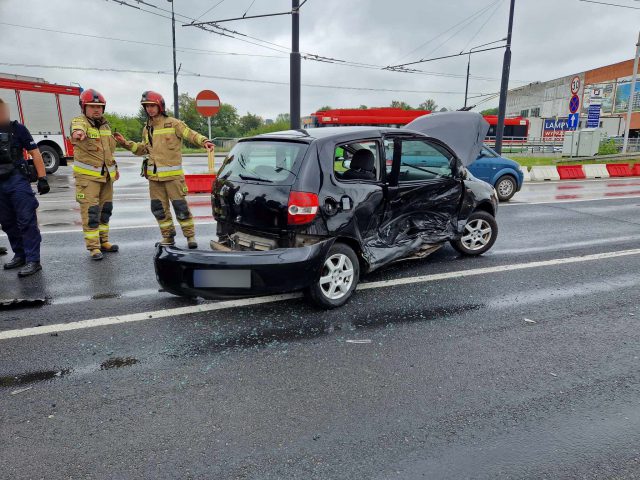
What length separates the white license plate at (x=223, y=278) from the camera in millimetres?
3750

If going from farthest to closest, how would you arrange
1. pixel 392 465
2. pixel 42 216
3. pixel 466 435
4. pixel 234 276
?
pixel 42 216, pixel 234 276, pixel 466 435, pixel 392 465

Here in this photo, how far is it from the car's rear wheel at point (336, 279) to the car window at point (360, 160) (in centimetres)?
71

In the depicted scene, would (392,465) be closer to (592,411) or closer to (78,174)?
(592,411)

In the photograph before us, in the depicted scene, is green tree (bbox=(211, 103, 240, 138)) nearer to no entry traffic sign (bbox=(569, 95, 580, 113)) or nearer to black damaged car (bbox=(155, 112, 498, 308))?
no entry traffic sign (bbox=(569, 95, 580, 113))

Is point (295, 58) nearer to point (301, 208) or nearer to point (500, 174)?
point (500, 174)

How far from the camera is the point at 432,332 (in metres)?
3.77

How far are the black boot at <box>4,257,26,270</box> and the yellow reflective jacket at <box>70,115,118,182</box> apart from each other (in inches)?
46.0

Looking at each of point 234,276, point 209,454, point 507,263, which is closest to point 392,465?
point 209,454

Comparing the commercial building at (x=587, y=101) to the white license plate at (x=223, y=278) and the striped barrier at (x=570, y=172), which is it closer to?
the striped barrier at (x=570, y=172)

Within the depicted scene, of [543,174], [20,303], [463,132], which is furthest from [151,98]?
[543,174]

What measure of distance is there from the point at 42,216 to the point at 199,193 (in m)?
4.38

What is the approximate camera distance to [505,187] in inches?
452

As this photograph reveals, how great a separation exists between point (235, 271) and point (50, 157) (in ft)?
51.5

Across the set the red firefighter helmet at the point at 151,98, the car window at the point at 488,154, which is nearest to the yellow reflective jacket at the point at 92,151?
the red firefighter helmet at the point at 151,98
